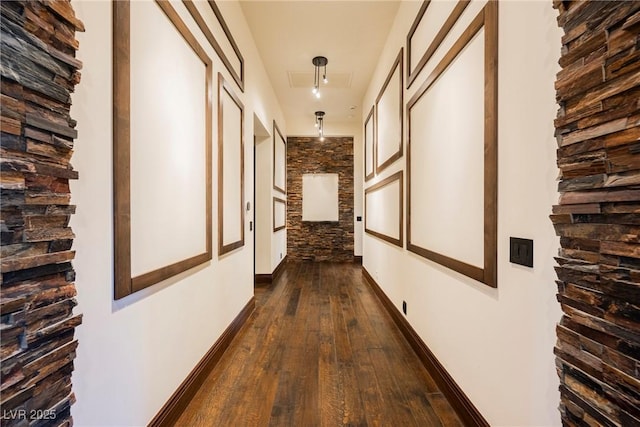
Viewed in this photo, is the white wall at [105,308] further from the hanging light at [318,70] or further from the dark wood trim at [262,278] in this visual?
the dark wood trim at [262,278]

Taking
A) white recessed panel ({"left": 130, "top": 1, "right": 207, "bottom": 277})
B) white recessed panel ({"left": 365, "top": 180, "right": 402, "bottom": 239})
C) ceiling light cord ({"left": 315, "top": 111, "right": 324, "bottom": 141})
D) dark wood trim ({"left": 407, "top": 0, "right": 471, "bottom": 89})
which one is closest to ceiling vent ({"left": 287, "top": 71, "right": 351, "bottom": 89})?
ceiling light cord ({"left": 315, "top": 111, "right": 324, "bottom": 141})

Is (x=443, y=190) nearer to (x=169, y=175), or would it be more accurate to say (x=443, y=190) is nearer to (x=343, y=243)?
(x=169, y=175)

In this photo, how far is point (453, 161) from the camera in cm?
183

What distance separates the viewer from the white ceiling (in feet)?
9.62

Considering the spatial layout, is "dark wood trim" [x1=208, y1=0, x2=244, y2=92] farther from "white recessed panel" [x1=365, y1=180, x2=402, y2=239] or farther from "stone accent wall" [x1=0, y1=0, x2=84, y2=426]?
"white recessed panel" [x1=365, y1=180, x2=402, y2=239]

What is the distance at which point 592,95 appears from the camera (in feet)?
2.72

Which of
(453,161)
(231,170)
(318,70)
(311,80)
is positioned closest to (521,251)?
(453,161)

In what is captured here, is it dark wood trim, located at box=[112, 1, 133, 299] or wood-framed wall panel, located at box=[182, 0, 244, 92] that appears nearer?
dark wood trim, located at box=[112, 1, 133, 299]

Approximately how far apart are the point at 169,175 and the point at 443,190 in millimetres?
1633

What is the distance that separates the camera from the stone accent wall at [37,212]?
74 centimetres

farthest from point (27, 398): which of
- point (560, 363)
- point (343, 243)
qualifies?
point (343, 243)

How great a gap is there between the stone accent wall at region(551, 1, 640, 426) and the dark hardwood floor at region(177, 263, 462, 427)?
106cm

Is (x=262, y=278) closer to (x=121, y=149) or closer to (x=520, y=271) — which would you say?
(x=121, y=149)

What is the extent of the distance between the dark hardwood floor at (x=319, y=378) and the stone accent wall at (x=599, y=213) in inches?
41.8
